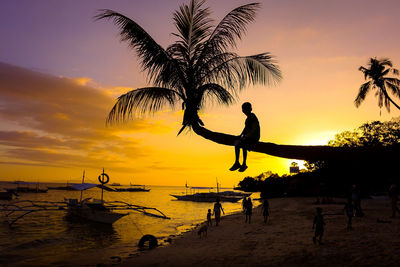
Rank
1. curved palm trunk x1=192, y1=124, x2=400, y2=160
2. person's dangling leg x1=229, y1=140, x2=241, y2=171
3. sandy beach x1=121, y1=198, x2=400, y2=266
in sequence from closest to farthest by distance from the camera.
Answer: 1. curved palm trunk x1=192, y1=124, x2=400, y2=160
2. person's dangling leg x1=229, y1=140, x2=241, y2=171
3. sandy beach x1=121, y1=198, x2=400, y2=266

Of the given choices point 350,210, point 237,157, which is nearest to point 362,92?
point 350,210

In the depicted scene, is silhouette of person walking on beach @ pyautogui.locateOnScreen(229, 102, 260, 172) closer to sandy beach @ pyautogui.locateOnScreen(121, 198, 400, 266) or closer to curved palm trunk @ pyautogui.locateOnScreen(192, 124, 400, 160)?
curved palm trunk @ pyautogui.locateOnScreen(192, 124, 400, 160)

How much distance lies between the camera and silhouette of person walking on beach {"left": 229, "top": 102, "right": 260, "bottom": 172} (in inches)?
179

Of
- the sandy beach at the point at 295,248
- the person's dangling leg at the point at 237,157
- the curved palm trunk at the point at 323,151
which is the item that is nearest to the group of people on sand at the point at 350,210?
the sandy beach at the point at 295,248

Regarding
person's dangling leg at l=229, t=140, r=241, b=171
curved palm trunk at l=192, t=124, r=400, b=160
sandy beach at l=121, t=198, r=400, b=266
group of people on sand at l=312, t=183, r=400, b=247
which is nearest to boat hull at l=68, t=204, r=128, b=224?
sandy beach at l=121, t=198, r=400, b=266

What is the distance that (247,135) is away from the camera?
462 cm

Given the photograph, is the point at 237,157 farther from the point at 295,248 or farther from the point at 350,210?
the point at 350,210

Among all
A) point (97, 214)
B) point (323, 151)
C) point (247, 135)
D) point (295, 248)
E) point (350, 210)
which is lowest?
point (97, 214)

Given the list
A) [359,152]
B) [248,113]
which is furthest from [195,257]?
[359,152]

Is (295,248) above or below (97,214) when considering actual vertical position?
above

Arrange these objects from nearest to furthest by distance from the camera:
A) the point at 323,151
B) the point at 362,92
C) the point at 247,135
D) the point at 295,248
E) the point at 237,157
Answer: the point at 323,151 → the point at 247,135 → the point at 237,157 → the point at 295,248 → the point at 362,92

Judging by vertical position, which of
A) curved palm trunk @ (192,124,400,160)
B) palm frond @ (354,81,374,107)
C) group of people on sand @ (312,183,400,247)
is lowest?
group of people on sand @ (312,183,400,247)

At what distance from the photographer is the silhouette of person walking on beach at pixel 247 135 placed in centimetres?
454

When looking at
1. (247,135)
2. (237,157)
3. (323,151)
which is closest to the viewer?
(323,151)
